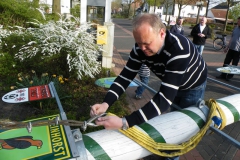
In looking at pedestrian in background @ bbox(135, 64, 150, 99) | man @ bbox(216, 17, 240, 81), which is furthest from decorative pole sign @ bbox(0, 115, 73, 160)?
man @ bbox(216, 17, 240, 81)

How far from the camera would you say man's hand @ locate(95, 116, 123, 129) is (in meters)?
1.40

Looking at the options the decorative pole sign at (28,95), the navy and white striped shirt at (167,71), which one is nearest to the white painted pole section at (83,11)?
the decorative pole sign at (28,95)

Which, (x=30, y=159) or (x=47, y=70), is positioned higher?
(x=30, y=159)

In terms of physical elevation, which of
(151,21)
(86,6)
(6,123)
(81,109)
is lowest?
(81,109)

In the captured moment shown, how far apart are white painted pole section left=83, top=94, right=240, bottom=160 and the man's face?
0.58 metres

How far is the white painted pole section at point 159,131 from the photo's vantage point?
1.44 m

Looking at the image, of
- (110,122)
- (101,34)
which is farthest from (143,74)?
(110,122)

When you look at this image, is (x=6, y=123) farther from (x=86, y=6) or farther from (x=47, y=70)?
(x=86, y=6)

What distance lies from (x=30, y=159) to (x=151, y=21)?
114 centimetres

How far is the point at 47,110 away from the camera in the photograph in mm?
3568

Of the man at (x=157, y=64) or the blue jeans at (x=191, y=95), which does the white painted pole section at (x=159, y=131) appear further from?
the blue jeans at (x=191, y=95)

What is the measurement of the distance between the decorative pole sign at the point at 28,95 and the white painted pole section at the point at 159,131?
68 centimetres

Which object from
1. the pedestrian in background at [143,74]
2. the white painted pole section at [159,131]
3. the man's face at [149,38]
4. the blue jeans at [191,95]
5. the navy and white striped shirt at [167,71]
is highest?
the man's face at [149,38]

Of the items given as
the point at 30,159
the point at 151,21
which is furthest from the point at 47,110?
the point at 151,21
